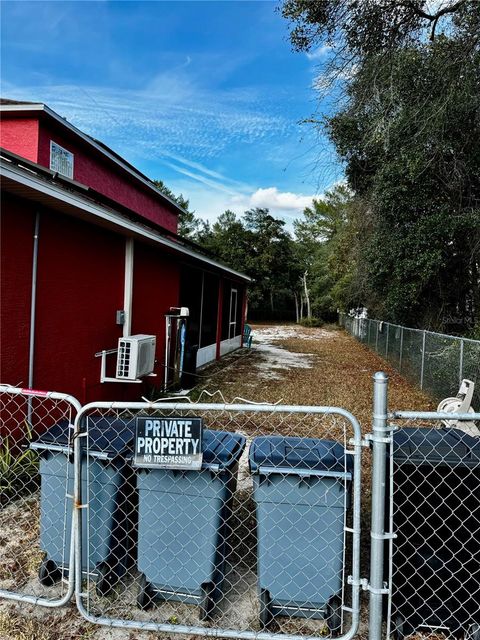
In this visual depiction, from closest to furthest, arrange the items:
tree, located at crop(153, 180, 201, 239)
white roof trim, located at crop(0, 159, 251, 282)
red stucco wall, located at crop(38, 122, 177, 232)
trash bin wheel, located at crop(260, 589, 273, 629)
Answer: trash bin wheel, located at crop(260, 589, 273, 629)
white roof trim, located at crop(0, 159, 251, 282)
red stucco wall, located at crop(38, 122, 177, 232)
tree, located at crop(153, 180, 201, 239)

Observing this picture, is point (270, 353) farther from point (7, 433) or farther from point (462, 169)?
point (7, 433)

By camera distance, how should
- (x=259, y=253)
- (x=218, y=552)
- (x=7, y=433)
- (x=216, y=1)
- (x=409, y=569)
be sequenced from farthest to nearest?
(x=259, y=253) → (x=216, y=1) → (x=7, y=433) → (x=218, y=552) → (x=409, y=569)

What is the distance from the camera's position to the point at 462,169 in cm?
908

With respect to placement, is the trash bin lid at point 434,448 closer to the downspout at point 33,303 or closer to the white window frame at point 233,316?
the downspout at point 33,303

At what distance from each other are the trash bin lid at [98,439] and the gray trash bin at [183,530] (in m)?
0.23

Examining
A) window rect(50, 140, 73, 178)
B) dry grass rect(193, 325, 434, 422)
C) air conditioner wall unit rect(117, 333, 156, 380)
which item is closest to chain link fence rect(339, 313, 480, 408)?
dry grass rect(193, 325, 434, 422)

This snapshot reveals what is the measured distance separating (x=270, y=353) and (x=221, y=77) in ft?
31.0

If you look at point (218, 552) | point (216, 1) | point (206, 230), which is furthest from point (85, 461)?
point (206, 230)

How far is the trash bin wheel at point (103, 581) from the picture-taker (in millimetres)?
2500

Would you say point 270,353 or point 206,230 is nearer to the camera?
point 270,353

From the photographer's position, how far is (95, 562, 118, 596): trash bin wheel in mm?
2500

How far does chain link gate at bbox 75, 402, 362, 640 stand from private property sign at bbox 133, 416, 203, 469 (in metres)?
0.02

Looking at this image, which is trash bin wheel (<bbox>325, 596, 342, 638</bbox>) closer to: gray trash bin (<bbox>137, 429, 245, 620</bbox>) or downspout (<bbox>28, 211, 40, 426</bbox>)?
gray trash bin (<bbox>137, 429, 245, 620</bbox>)

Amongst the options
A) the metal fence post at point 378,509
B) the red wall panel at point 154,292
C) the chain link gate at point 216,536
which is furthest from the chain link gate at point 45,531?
the red wall panel at point 154,292
